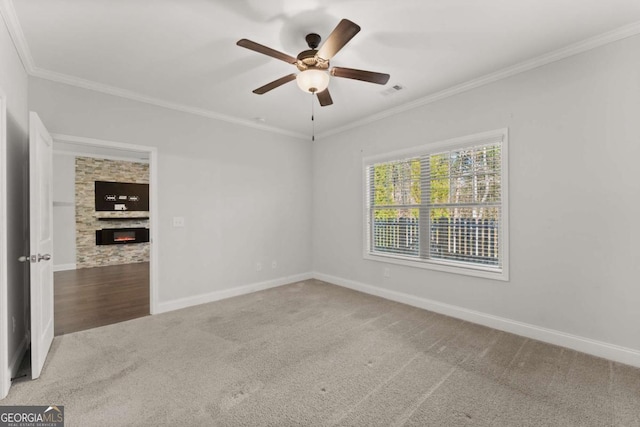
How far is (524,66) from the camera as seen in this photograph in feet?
9.54

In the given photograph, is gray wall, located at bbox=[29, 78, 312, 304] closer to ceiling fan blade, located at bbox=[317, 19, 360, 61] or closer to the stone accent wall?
ceiling fan blade, located at bbox=[317, 19, 360, 61]

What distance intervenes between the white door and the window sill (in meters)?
3.66

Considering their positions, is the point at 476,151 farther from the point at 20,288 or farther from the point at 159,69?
the point at 20,288

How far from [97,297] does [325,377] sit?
407cm

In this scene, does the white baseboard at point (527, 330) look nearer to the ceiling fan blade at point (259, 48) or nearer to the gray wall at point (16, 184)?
the ceiling fan blade at point (259, 48)

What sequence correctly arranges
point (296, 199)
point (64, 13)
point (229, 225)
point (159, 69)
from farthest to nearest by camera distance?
point (296, 199)
point (229, 225)
point (159, 69)
point (64, 13)

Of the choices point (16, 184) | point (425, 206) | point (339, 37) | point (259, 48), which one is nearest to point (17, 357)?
point (16, 184)

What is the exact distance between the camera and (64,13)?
2152 mm

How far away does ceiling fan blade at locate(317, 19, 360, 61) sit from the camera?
183cm

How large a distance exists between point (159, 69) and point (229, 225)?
2200mm

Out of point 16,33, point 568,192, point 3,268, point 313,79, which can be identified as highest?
point 16,33

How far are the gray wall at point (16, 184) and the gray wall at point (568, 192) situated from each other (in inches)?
160

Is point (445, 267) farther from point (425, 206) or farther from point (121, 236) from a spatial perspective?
point (121, 236)

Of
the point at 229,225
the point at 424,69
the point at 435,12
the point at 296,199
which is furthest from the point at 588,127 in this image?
the point at 229,225
